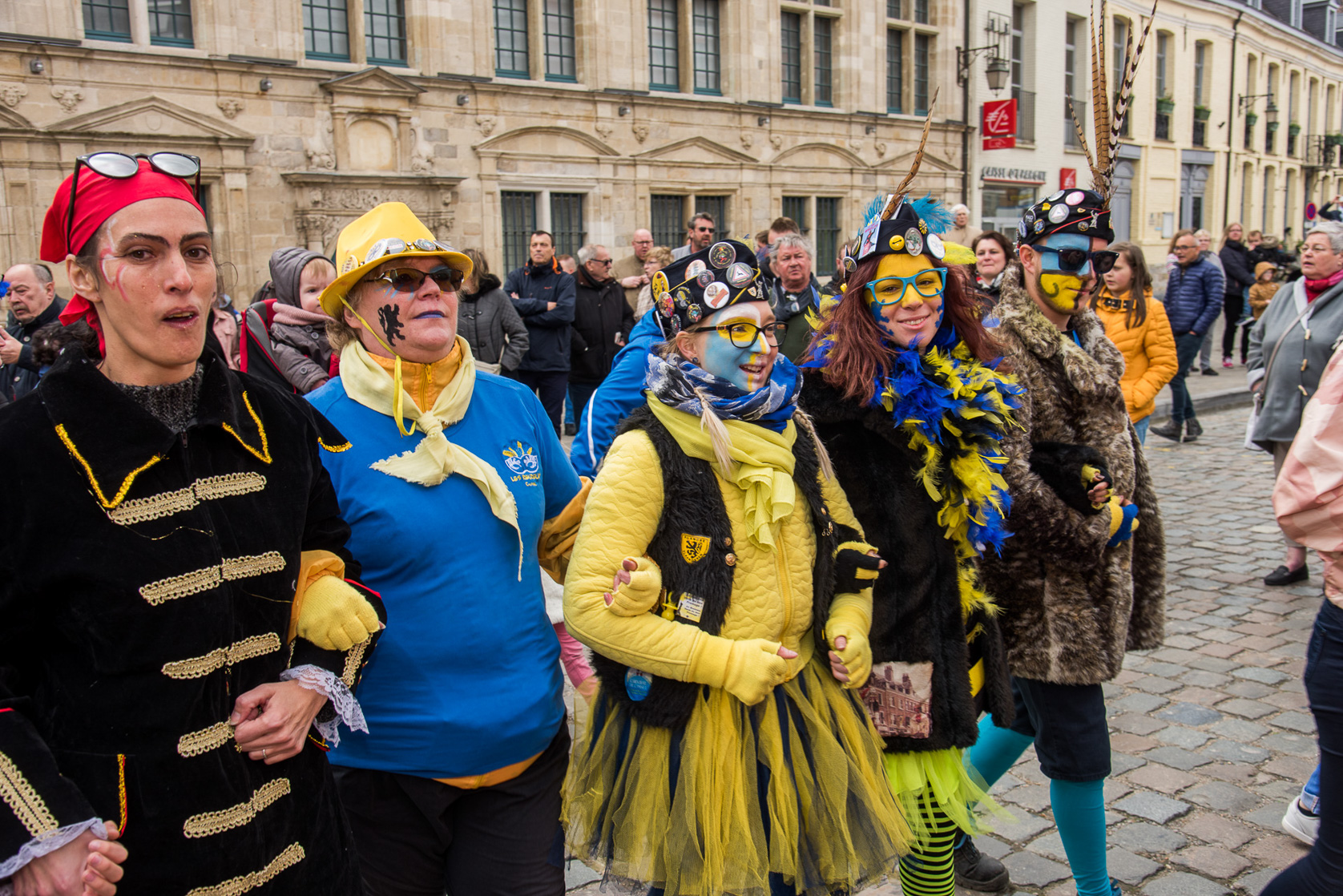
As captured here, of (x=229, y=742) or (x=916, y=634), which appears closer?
(x=229, y=742)

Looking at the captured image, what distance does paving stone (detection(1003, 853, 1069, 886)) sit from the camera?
3.24 m

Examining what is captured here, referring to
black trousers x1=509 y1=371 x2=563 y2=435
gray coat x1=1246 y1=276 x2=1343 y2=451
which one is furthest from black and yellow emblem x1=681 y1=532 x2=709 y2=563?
black trousers x1=509 y1=371 x2=563 y2=435

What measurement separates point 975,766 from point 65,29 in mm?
13158

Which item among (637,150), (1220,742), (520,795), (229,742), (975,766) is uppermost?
(637,150)

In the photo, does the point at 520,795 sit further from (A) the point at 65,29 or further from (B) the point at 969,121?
(B) the point at 969,121

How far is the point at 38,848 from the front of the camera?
4.62 ft

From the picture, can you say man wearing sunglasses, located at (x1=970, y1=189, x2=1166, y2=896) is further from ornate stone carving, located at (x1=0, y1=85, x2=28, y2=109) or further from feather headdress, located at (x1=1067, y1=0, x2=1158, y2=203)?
ornate stone carving, located at (x1=0, y1=85, x2=28, y2=109)

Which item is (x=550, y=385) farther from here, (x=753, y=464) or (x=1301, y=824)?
(x=753, y=464)

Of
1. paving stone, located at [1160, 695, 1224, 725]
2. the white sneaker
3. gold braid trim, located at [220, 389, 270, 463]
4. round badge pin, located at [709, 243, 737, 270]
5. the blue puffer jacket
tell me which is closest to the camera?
gold braid trim, located at [220, 389, 270, 463]

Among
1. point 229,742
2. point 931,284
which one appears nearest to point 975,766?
point 931,284

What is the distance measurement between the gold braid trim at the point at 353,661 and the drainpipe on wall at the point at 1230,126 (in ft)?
111

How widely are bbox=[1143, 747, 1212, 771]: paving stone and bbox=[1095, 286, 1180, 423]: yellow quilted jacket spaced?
2.73 m

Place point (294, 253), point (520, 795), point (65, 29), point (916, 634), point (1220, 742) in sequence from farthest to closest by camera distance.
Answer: point (65, 29), point (294, 253), point (1220, 742), point (916, 634), point (520, 795)

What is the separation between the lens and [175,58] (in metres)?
12.4
